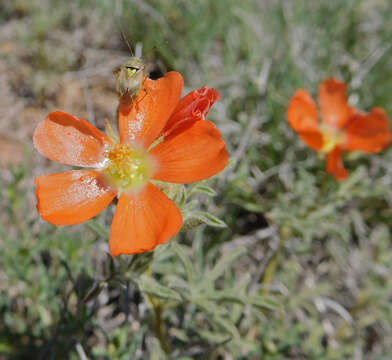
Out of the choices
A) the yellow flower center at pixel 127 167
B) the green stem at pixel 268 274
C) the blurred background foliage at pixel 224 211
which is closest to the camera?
the yellow flower center at pixel 127 167

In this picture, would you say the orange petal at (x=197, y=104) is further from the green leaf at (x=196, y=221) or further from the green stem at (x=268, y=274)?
the green stem at (x=268, y=274)

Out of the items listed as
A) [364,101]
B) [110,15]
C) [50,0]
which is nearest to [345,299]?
[364,101]

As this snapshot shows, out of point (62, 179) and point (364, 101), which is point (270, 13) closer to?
point (364, 101)

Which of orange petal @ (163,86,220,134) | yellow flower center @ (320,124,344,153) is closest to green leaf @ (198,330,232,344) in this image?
orange petal @ (163,86,220,134)

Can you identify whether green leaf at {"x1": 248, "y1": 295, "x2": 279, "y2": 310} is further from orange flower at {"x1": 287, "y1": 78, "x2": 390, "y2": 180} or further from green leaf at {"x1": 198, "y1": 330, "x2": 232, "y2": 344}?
orange flower at {"x1": 287, "y1": 78, "x2": 390, "y2": 180}

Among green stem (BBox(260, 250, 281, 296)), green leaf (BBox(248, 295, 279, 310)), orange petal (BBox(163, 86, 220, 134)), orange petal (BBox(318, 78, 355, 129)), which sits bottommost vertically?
green stem (BBox(260, 250, 281, 296))

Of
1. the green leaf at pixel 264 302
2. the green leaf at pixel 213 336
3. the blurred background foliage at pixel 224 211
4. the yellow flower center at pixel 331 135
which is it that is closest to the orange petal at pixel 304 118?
the yellow flower center at pixel 331 135

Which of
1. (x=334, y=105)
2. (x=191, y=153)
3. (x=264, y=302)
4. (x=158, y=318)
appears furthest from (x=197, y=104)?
(x=334, y=105)
